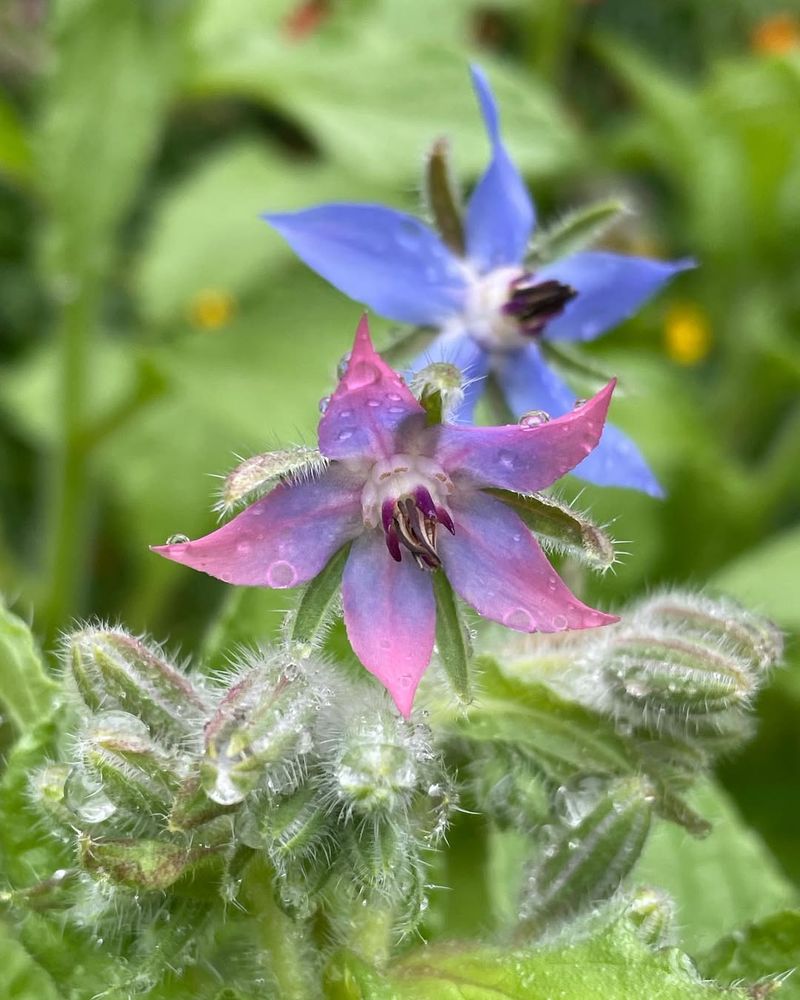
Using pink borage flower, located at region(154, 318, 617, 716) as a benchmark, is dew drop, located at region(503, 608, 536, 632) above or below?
below

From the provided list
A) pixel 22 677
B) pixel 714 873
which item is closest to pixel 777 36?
pixel 714 873

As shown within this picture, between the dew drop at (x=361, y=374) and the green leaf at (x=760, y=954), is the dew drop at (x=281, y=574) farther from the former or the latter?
the green leaf at (x=760, y=954)

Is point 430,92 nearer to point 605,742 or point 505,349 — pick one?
point 505,349

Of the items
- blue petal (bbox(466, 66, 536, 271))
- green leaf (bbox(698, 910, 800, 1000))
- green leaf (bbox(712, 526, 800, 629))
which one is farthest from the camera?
green leaf (bbox(712, 526, 800, 629))

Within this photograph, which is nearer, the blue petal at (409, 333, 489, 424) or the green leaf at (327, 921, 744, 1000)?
the green leaf at (327, 921, 744, 1000)

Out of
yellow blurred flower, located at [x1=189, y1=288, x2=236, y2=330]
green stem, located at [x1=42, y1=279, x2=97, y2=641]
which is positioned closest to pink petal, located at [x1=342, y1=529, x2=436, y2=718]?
green stem, located at [x1=42, y1=279, x2=97, y2=641]

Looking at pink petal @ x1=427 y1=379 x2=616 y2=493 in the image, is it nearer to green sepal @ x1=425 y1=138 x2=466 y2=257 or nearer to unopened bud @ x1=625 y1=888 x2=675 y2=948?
unopened bud @ x1=625 y1=888 x2=675 y2=948

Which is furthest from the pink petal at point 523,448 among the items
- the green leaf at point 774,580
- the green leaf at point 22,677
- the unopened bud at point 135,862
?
the green leaf at point 774,580

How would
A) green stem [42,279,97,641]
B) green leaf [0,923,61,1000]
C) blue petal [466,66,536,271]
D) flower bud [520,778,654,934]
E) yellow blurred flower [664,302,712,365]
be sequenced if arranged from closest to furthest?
1. flower bud [520,778,654,934]
2. green leaf [0,923,61,1000]
3. blue petal [466,66,536,271]
4. green stem [42,279,97,641]
5. yellow blurred flower [664,302,712,365]
